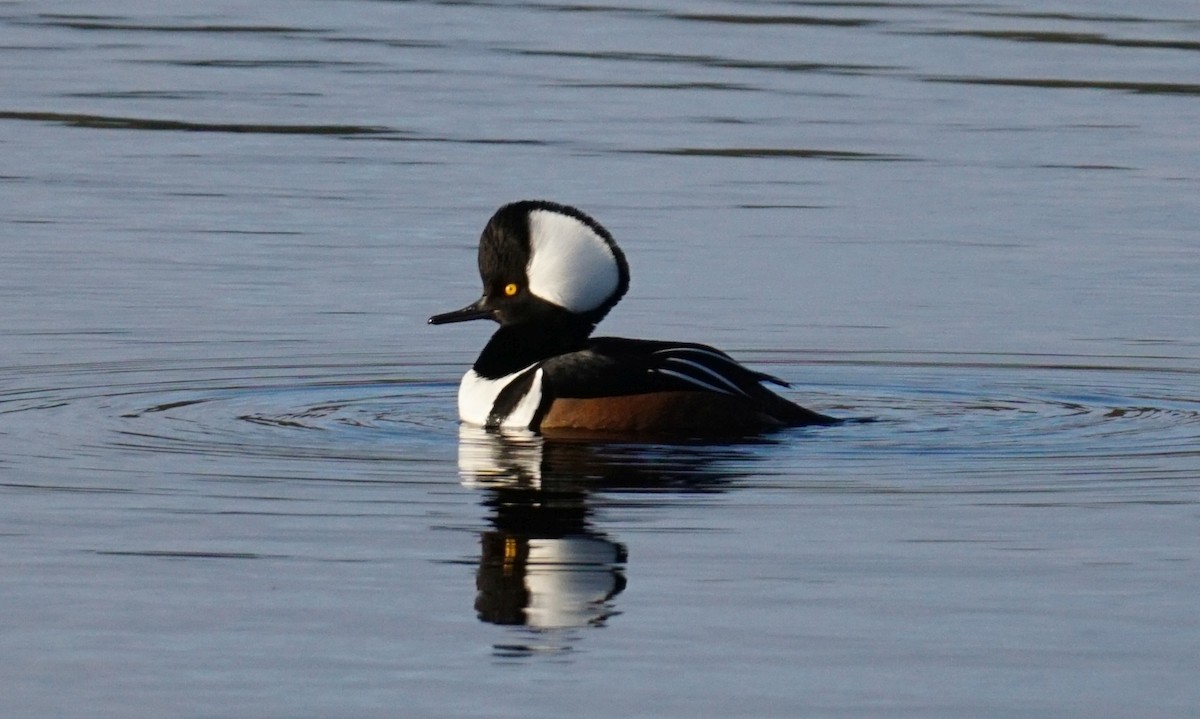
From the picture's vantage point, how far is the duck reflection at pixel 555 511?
7215 millimetres

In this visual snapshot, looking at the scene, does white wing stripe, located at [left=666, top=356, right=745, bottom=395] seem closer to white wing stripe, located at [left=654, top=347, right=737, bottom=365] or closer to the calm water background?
white wing stripe, located at [left=654, top=347, right=737, bottom=365]

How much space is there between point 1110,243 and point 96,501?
845cm

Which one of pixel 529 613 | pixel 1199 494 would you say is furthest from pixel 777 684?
pixel 1199 494

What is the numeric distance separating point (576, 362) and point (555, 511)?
185 centimetres

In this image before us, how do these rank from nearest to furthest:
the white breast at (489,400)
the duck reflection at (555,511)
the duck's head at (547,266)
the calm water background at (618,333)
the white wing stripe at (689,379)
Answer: the calm water background at (618,333) < the duck reflection at (555,511) < the white wing stripe at (689,379) < the white breast at (489,400) < the duck's head at (547,266)

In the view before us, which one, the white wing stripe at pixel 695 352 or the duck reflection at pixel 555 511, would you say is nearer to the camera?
the duck reflection at pixel 555 511

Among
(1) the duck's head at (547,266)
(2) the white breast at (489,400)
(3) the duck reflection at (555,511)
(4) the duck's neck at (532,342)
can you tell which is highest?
(1) the duck's head at (547,266)

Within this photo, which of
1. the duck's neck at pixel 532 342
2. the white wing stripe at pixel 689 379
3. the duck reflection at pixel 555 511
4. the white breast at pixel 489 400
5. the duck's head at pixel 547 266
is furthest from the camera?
the duck's neck at pixel 532 342

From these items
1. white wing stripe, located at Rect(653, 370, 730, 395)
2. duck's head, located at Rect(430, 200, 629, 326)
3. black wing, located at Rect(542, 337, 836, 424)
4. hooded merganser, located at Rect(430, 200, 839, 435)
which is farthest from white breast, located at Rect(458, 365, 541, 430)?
white wing stripe, located at Rect(653, 370, 730, 395)

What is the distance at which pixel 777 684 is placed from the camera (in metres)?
6.40

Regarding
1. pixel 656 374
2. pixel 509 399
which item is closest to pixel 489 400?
pixel 509 399

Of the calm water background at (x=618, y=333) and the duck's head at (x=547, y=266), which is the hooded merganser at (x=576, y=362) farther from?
the calm water background at (x=618, y=333)

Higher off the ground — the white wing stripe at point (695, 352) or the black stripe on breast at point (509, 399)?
the white wing stripe at point (695, 352)

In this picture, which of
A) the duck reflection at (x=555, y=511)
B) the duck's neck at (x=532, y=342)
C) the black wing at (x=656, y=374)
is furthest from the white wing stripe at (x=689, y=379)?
the duck's neck at (x=532, y=342)
